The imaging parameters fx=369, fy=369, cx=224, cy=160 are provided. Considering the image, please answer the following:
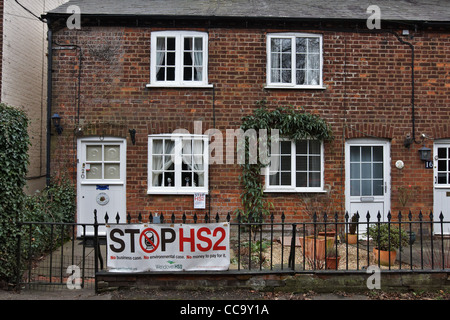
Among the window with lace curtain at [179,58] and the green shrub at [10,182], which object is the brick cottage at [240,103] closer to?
the window with lace curtain at [179,58]

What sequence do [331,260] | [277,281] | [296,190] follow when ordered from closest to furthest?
1. [277,281]
2. [331,260]
3. [296,190]

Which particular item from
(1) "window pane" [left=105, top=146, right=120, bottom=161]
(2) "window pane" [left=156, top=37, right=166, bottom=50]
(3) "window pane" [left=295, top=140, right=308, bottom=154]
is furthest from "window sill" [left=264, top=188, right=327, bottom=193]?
(2) "window pane" [left=156, top=37, right=166, bottom=50]

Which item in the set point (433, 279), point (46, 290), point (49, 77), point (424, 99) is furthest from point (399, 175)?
point (49, 77)

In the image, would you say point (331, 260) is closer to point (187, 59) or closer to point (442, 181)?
point (442, 181)

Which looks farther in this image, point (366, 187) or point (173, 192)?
point (366, 187)

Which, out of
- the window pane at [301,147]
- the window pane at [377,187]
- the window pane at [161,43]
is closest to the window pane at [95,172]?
the window pane at [161,43]

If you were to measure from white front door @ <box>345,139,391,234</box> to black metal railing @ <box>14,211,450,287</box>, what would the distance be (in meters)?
0.45

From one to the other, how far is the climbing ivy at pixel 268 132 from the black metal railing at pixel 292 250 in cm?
32

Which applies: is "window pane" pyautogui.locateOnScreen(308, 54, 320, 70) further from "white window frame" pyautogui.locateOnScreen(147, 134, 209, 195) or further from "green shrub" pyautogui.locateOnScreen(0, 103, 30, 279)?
"green shrub" pyautogui.locateOnScreen(0, 103, 30, 279)

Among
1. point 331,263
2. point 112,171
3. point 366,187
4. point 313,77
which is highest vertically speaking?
point 313,77

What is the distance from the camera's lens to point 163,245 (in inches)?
213

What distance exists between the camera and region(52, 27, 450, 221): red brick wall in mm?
9336

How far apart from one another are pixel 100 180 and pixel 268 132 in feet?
14.5

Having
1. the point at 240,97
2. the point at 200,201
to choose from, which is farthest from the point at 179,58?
the point at 200,201
